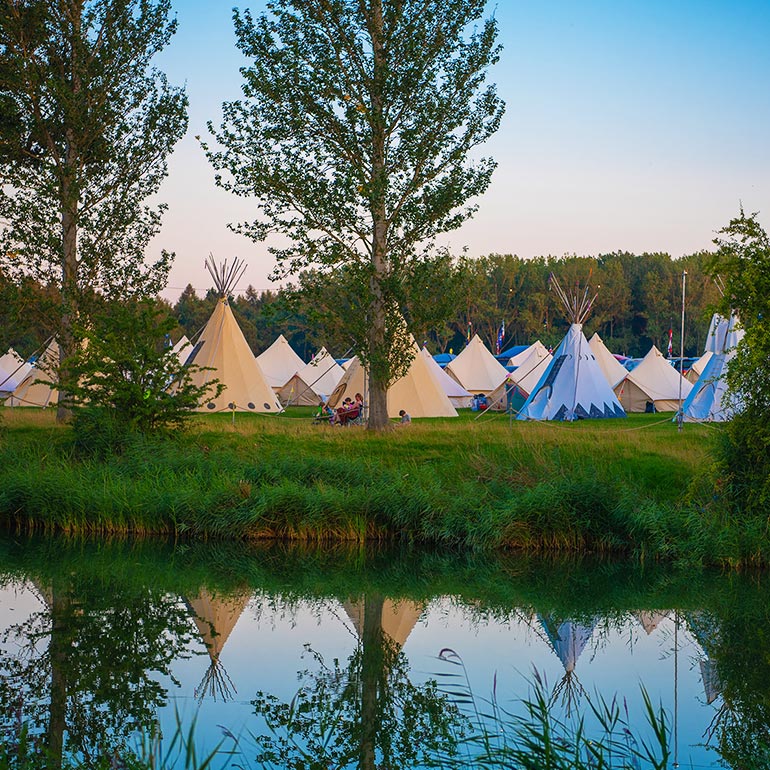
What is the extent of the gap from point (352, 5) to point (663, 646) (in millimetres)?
13608

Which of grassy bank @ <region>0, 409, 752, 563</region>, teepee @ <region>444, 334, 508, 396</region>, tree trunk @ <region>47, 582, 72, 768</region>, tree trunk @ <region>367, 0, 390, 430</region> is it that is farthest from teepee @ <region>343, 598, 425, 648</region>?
teepee @ <region>444, 334, 508, 396</region>

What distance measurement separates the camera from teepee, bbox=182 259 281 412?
2456 centimetres

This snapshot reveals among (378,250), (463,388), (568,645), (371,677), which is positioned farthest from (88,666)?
(463,388)

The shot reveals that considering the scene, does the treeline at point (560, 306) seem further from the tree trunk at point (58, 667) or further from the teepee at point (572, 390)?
the tree trunk at point (58, 667)

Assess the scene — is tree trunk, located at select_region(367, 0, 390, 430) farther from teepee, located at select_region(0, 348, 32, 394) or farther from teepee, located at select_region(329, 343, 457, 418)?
teepee, located at select_region(0, 348, 32, 394)

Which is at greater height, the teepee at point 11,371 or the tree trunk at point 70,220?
the tree trunk at point 70,220

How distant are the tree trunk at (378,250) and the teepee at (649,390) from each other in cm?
1276

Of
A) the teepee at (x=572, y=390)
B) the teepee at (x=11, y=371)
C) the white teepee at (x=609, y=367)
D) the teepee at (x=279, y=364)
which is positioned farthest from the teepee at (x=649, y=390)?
the teepee at (x=11, y=371)

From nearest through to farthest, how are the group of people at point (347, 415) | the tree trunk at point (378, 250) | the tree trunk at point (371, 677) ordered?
the tree trunk at point (371, 677), the tree trunk at point (378, 250), the group of people at point (347, 415)

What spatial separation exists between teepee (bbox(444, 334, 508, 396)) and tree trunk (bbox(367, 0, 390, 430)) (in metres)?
13.5

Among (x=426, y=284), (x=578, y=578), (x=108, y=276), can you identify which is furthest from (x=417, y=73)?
(x=578, y=578)

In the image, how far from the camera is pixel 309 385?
1179 inches

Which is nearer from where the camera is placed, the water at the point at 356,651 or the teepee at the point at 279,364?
the water at the point at 356,651

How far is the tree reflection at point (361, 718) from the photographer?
561cm
